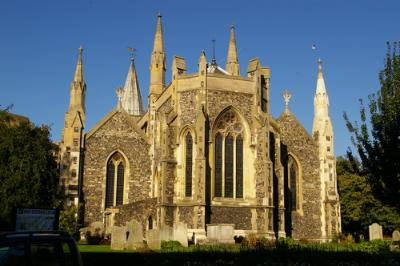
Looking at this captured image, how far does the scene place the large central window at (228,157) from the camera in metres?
31.2

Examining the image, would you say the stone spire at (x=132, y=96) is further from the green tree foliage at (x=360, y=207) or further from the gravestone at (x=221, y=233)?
the gravestone at (x=221, y=233)

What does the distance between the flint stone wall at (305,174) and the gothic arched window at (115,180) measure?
11.5 m

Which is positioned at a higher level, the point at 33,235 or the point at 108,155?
the point at 108,155

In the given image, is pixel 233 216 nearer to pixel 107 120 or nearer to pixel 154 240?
pixel 154 240

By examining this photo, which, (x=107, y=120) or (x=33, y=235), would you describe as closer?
(x=33, y=235)

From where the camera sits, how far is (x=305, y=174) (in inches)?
1448

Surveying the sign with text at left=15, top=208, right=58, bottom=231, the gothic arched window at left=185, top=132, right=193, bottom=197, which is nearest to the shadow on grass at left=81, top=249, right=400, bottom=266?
the sign with text at left=15, top=208, right=58, bottom=231

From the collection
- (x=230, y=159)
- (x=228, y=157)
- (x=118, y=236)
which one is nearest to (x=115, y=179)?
(x=228, y=157)

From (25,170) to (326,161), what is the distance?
66.2ft

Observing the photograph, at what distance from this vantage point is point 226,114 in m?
32.3

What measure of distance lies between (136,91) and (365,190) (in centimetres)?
3435

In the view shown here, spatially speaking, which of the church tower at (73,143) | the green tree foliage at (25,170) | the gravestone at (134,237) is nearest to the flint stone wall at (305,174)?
the church tower at (73,143)

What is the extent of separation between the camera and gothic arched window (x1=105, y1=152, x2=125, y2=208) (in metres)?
34.5

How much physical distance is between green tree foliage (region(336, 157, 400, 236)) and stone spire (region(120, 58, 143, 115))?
96.9 feet
